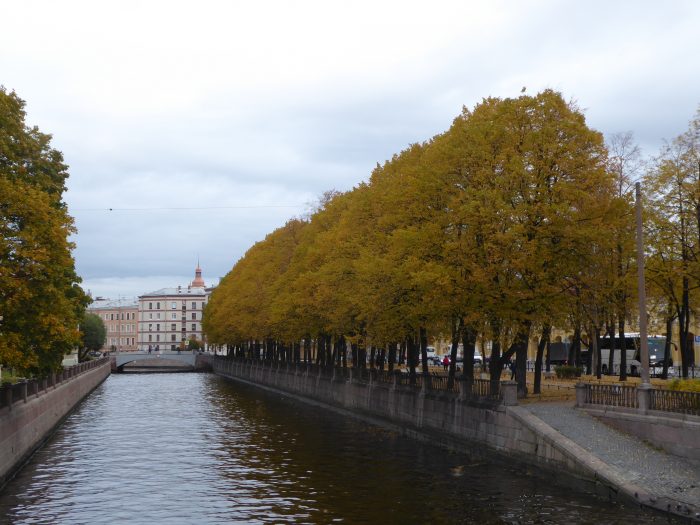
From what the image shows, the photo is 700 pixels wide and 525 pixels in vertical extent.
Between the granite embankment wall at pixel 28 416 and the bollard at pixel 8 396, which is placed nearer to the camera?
the granite embankment wall at pixel 28 416

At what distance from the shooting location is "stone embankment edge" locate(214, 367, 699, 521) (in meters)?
24.3

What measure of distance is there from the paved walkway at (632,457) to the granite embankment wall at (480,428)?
0.43 metres

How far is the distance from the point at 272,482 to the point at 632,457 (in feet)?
43.0

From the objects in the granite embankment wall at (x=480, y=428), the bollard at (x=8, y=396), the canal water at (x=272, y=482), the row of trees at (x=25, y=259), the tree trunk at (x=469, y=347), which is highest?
the row of trees at (x=25, y=259)

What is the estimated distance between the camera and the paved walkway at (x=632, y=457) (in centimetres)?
2455

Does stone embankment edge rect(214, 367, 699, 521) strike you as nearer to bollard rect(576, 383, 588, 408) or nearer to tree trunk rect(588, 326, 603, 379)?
bollard rect(576, 383, 588, 408)

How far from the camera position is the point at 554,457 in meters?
29.7

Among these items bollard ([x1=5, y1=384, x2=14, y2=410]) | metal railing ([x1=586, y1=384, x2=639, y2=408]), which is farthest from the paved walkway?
bollard ([x1=5, y1=384, x2=14, y2=410])

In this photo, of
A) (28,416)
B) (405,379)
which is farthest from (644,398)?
(28,416)

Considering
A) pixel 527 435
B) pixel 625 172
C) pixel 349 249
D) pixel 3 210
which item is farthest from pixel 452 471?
pixel 625 172

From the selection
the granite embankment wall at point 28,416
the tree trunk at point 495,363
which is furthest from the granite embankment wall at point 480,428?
the granite embankment wall at point 28,416

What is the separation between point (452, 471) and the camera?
3225cm

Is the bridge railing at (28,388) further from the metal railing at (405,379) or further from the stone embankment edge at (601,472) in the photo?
the stone embankment edge at (601,472)

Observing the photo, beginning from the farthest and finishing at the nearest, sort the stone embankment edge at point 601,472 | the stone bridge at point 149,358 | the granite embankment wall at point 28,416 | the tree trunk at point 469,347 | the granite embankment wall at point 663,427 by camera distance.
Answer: the stone bridge at point 149,358, the tree trunk at point 469,347, the granite embankment wall at point 28,416, the granite embankment wall at point 663,427, the stone embankment edge at point 601,472
